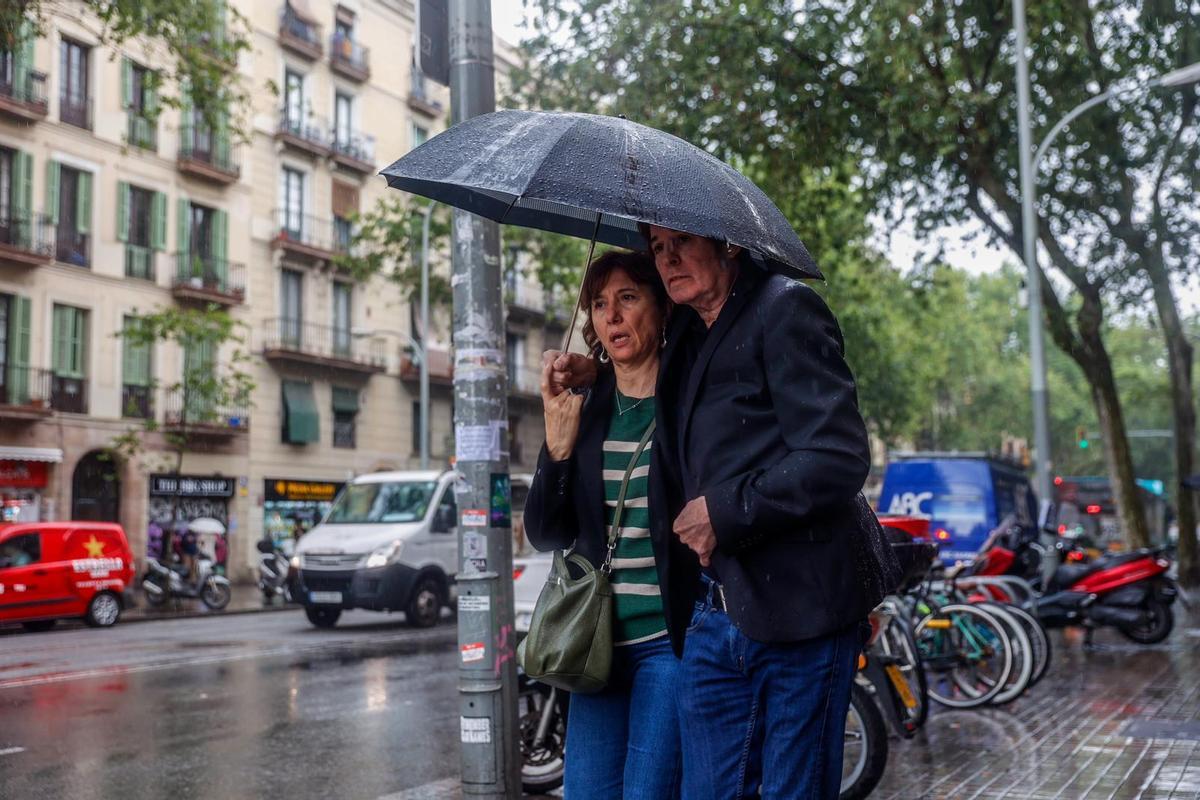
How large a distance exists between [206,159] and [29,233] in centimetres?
577

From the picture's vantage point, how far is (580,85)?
61.2 ft

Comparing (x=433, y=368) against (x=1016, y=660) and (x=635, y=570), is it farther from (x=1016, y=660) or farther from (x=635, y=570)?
(x=635, y=570)

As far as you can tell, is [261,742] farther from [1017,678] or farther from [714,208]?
[714,208]

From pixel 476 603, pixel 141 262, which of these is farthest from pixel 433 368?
pixel 476 603

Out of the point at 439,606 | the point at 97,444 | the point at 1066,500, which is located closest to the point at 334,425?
the point at 97,444

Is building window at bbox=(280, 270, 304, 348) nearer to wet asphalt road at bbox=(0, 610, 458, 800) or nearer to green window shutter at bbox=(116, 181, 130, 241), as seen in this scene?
green window shutter at bbox=(116, 181, 130, 241)

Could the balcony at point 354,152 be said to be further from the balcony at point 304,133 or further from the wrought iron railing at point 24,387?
the wrought iron railing at point 24,387

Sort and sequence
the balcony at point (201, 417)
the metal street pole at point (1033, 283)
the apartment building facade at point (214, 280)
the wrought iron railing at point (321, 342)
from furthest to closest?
1. the wrought iron railing at point (321, 342)
2. the apartment building facade at point (214, 280)
3. the balcony at point (201, 417)
4. the metal street pole at point (1033, 283)

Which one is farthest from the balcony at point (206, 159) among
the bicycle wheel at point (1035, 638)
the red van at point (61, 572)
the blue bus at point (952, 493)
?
the bicycle wheel at point (1035, 638)

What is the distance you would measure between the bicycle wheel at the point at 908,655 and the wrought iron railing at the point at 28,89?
81.4 ft

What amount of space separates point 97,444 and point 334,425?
8.65 metres

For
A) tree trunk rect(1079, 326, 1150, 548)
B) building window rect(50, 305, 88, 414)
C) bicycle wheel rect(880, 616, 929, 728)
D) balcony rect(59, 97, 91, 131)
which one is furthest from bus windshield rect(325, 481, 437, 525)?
balcony rect(59, 97, 91, 131)

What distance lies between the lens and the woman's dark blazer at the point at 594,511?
2.99 meters

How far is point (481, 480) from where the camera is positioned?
516 cm
